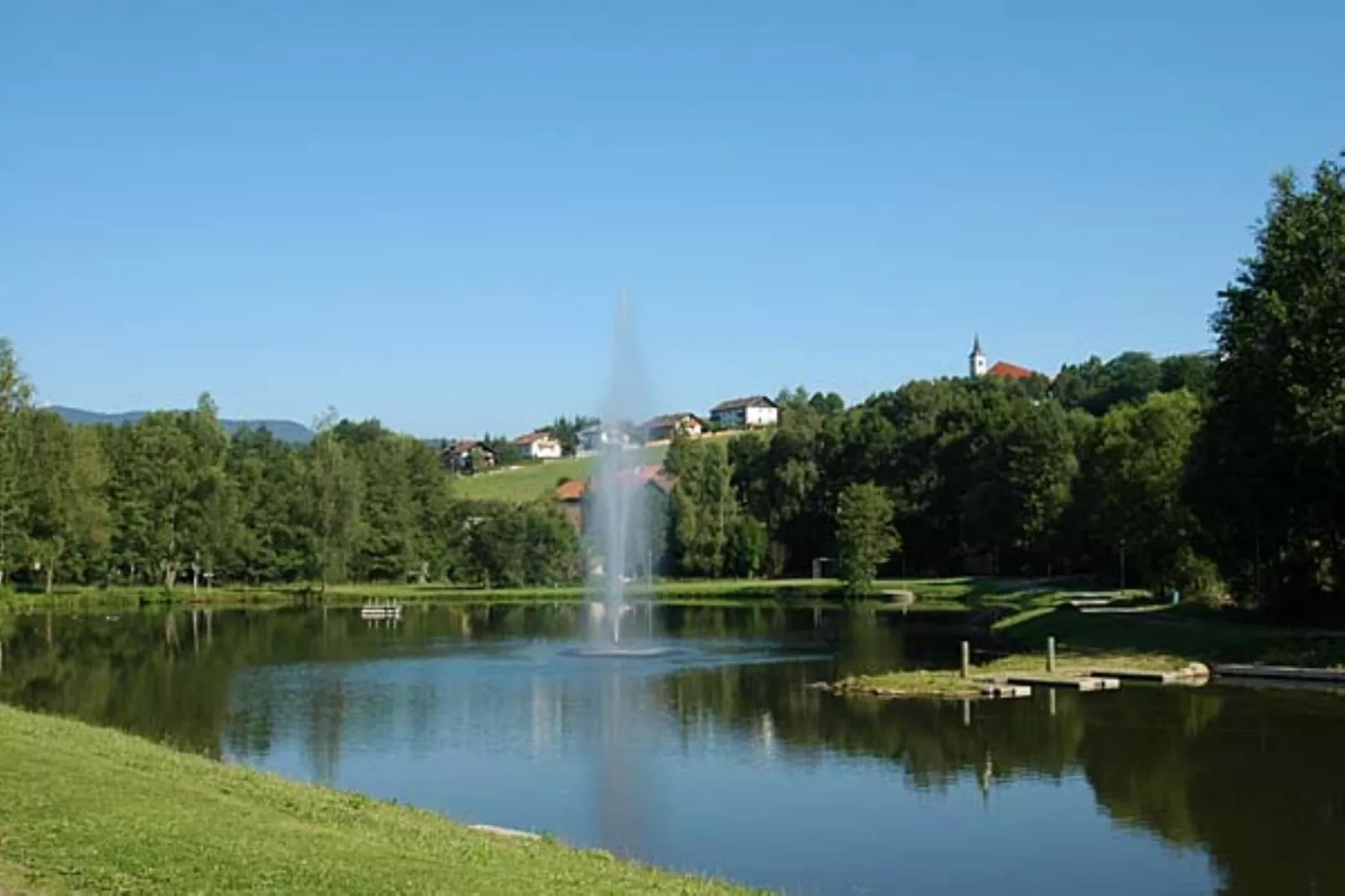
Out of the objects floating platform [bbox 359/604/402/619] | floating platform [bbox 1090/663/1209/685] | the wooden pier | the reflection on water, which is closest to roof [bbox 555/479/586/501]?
the wooden pier

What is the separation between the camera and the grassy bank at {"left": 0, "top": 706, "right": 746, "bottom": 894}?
13.0 meters

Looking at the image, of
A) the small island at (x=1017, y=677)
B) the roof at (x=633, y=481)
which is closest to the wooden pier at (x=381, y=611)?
the roof at (x=633, y=481)

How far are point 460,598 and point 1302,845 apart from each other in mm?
84797

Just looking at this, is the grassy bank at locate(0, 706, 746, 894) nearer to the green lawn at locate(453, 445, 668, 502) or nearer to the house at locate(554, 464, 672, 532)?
the house at locate(554, 464, 672, 532)

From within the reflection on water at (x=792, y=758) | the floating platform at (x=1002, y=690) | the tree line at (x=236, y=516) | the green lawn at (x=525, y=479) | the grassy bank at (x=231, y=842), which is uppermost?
the green lawn at (x=525, y=479)

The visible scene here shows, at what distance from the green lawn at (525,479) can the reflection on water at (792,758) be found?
282ft

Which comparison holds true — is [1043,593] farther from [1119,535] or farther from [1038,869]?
[1038,869]

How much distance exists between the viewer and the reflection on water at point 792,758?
21.7 m

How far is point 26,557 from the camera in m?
88.9

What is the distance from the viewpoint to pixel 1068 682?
4181cm

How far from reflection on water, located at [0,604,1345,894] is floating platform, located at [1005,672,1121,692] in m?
1.55

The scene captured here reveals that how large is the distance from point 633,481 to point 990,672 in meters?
29.0

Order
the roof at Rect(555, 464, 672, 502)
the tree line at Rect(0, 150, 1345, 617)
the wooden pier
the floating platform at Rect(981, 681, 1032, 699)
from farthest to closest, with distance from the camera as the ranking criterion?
the wooden pier, the roof at Rect(555, 464, 672, 502), the tree line at Rect(0, 150, 1345, 617), the floating platform at Rect(981, 681, 1032, 699)

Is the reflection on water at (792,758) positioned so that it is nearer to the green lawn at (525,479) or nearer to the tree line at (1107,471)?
the tree line at (1107,471)
